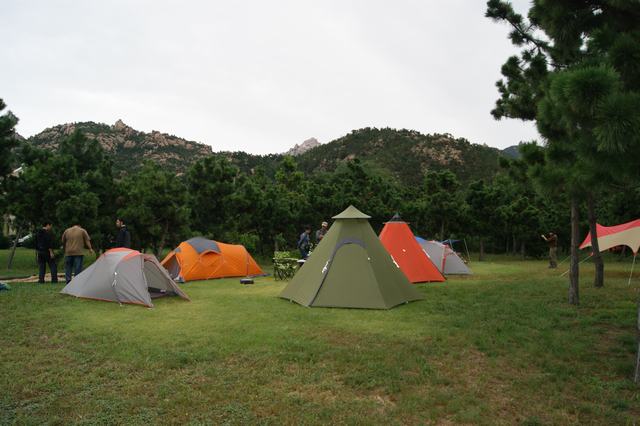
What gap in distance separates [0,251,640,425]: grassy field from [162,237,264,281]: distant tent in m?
4.88

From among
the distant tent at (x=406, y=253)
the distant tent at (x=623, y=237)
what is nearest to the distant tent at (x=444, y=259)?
the distant tent at (x=406, y=253)

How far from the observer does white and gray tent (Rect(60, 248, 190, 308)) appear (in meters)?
9.80

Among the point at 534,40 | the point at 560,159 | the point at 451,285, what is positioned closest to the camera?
the point at 560,159

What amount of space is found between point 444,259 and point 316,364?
11.8m

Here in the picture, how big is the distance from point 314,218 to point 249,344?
19047 mm

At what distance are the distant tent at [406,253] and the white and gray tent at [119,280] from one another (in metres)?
6.80

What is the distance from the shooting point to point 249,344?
6.54m

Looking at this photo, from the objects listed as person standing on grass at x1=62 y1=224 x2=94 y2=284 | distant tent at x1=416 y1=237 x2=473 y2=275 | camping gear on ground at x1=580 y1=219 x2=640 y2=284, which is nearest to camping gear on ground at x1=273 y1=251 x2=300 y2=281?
distant tent at x1=416 y1=237 x2=473 y2=275

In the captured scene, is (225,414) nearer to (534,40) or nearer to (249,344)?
(249,344)

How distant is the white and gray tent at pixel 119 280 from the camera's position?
9805 mm

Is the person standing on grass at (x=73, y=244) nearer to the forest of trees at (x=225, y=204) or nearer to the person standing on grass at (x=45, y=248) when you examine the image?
the person standing on grass at (x=45, y=248)

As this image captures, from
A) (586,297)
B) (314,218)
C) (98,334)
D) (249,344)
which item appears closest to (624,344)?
(586,297)

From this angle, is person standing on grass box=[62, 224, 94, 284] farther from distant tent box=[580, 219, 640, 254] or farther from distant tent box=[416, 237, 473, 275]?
distant tent box=[580, 219, 640, 254]

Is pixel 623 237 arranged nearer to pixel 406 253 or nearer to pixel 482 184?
pixel 406 253
